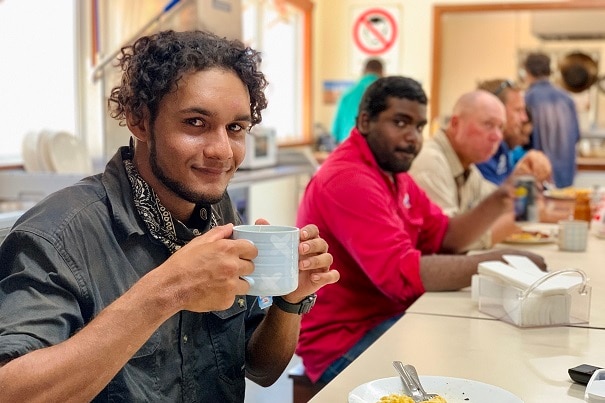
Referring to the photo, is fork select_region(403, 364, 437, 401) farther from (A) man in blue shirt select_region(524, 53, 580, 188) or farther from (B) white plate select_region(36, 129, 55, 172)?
(A) man in blue shirt select_region(524, 53, 580, 188)

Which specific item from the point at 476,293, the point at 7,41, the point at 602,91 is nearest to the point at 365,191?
the point at 476,293

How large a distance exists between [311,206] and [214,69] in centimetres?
106

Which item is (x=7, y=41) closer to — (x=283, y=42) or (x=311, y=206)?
(x=311, y=206)

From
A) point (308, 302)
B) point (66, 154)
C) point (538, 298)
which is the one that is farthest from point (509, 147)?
point (308, 302)

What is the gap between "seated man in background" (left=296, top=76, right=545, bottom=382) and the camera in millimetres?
2135

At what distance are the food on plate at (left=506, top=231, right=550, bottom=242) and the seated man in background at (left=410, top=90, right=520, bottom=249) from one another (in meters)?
0.23

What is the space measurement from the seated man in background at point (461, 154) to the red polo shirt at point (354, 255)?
754 mm

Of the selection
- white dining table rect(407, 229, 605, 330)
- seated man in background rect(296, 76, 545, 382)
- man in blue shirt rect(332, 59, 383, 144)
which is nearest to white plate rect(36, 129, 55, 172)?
seated man in background rect(296, 76, 545, 382)

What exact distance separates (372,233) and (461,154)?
138 centimetres

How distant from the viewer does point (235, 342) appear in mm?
1461

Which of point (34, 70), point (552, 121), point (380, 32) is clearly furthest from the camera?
point (380, 32)

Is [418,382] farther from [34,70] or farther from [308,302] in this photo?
[34,70]

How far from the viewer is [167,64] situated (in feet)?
4.19

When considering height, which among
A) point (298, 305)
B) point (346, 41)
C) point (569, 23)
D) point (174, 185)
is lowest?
point (298, 305)
